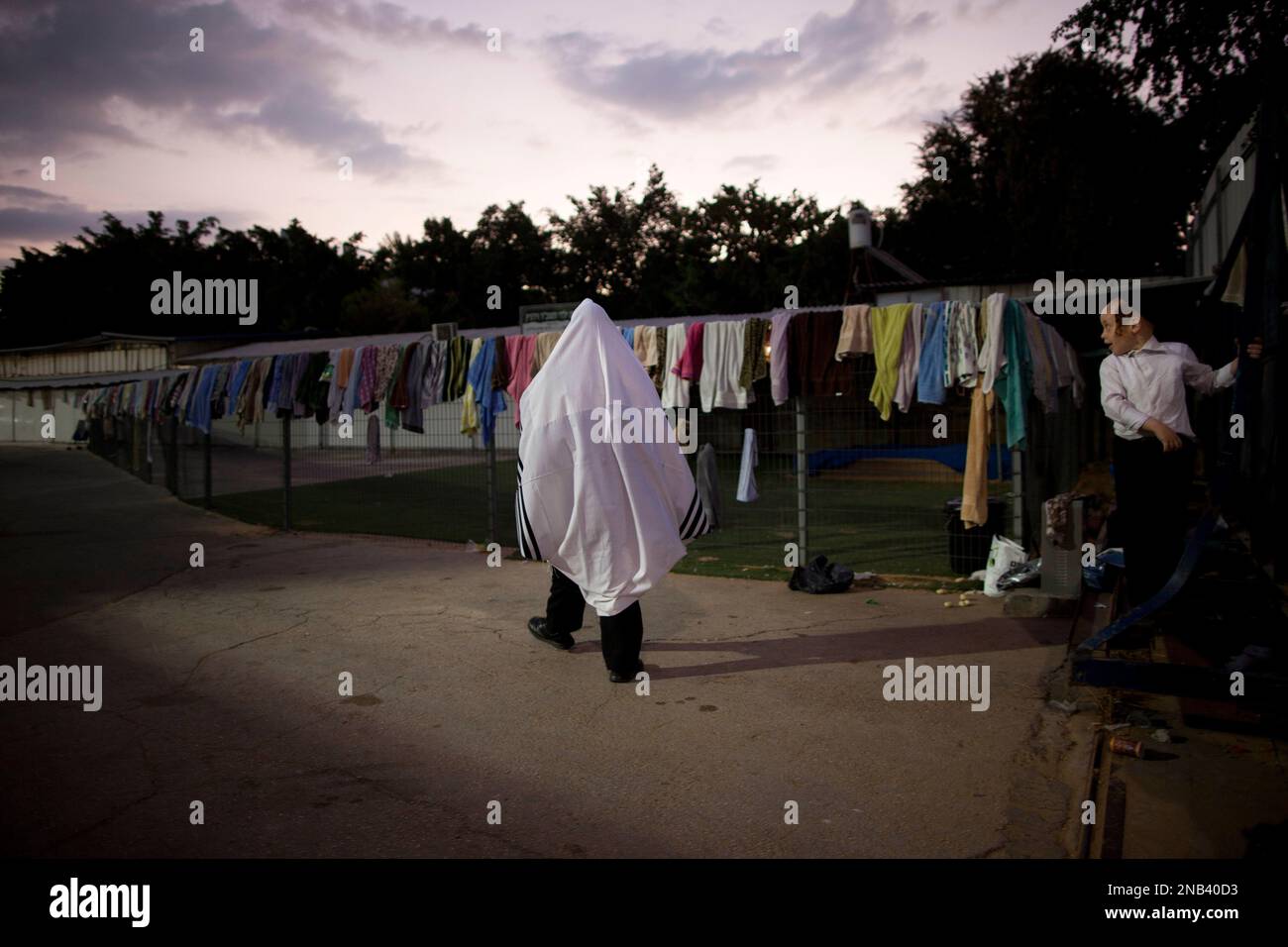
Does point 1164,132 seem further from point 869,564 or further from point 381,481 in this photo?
point 381,481

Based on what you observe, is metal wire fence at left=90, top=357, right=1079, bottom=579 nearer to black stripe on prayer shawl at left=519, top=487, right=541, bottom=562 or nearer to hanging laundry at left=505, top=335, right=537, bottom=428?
hanging laundry at left=505, top=335, right=537, bottom=428

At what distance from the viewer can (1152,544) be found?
5.30 m

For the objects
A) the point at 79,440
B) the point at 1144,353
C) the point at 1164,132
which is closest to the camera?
the point at 1144,353

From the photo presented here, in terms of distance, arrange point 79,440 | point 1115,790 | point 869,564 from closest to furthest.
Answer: point 1115,790 < point 869,564 < point 79,440

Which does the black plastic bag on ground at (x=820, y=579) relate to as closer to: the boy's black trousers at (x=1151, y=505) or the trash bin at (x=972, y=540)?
the trash bin at (x=972, y=540)

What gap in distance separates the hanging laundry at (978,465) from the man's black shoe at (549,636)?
3.73 metres

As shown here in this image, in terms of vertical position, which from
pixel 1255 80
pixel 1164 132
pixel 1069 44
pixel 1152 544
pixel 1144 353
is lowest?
pixel 1152 544

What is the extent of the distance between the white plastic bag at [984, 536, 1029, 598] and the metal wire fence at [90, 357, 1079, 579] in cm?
45

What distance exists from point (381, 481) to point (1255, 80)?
1812 cm

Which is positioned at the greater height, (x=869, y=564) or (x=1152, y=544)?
(x=1152, y=544)

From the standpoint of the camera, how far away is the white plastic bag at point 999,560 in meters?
7.11

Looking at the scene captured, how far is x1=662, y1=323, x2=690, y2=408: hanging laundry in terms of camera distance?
8.85 m

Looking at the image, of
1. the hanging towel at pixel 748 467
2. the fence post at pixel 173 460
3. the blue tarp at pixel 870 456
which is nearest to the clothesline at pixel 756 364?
the hanging towel at pixel 748 467
